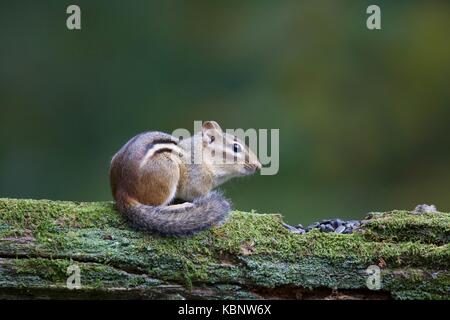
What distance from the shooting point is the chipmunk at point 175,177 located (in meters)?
3.66

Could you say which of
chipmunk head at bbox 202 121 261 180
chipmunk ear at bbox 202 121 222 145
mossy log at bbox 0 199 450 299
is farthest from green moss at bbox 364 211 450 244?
chipmunk ear at bbox 202 121 222 145

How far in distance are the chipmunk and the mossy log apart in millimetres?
72

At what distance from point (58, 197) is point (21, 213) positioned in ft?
13.6

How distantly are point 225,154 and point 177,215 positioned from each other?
0.76m

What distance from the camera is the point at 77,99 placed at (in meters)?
8.44

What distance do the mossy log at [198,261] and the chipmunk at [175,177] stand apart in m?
0.07

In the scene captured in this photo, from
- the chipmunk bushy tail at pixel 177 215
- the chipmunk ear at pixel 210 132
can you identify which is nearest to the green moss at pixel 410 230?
the chipmunk bushy tail at pixel 177 215

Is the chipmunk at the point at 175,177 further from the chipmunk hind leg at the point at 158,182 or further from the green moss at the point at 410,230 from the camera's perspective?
the green moss at the point at 410,230

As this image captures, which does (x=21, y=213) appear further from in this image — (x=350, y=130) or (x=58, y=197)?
(x=350, y=130)

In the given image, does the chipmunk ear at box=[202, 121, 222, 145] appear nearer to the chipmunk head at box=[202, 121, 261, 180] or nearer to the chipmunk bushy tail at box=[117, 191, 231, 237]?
the chipmunk head at box=[202, 121, 261, 180]

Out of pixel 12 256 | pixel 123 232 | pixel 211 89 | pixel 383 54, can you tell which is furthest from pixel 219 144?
pixel 383 54

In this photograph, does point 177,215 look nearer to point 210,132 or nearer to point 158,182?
point 158,182

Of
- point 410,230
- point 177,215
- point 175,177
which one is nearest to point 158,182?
point 175,177

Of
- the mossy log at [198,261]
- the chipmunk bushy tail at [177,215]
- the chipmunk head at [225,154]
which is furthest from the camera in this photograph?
the chipmunk head at [225,154]
